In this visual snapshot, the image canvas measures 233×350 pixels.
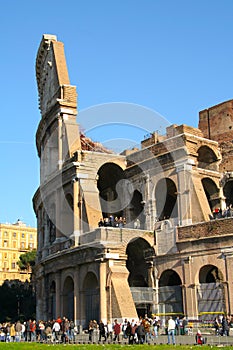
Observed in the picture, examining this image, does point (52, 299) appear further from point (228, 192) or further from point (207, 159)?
point (207, 159)

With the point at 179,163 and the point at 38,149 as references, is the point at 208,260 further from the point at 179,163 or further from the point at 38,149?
the point at 38,149

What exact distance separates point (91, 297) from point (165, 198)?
8.26 metres

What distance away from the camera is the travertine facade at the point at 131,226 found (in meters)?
29.8

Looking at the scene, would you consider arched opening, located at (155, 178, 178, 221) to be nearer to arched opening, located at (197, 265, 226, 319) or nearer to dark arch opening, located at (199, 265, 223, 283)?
dark arch opening, located at (199, 265, 223, 283)

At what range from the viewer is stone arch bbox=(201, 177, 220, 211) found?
35.2m

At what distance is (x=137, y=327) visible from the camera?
74.7 ft

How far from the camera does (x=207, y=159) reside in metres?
35.8

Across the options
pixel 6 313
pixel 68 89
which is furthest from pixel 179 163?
pixel 6 313

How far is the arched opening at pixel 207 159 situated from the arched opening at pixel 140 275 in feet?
21.2

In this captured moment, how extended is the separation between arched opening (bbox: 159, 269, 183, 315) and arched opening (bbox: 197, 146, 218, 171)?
7.31 m

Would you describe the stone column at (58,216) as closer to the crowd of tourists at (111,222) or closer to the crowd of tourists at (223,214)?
the crowd of tourists at (111,222)

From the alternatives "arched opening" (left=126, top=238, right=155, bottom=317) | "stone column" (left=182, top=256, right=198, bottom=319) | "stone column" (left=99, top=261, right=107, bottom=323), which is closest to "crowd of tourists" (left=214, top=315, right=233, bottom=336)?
"stone column" (left=182, top=256, right=198, bottom=319)

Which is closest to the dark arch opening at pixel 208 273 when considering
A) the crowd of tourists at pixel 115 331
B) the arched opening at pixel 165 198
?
the crowd of tourists at pixel 115 331

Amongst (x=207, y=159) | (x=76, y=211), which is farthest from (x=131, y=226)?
(x=207, y=159)
